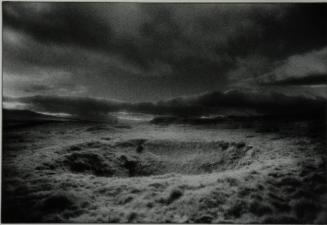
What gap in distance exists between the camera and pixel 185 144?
265cm

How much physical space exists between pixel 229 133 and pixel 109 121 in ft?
3.64

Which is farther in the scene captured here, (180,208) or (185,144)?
(185,144)

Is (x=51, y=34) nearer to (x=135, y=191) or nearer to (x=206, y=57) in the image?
(x=206, y=57)

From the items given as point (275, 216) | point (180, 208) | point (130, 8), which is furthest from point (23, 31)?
point (275, 216)

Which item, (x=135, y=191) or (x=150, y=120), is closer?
(x=135, y=191)

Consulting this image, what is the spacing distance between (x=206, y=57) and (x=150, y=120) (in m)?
0.77

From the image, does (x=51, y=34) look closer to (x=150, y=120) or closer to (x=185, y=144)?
(x=150, y=120)

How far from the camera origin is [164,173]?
253cm

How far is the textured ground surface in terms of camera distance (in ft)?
7.22

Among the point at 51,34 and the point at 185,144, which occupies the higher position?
the point at 51,34

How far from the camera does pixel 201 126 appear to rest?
264 cm

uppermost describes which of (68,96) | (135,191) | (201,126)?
(68,96)

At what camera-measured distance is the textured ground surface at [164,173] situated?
7.22 feet

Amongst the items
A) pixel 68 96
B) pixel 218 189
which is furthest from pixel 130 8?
pixel 218 189
